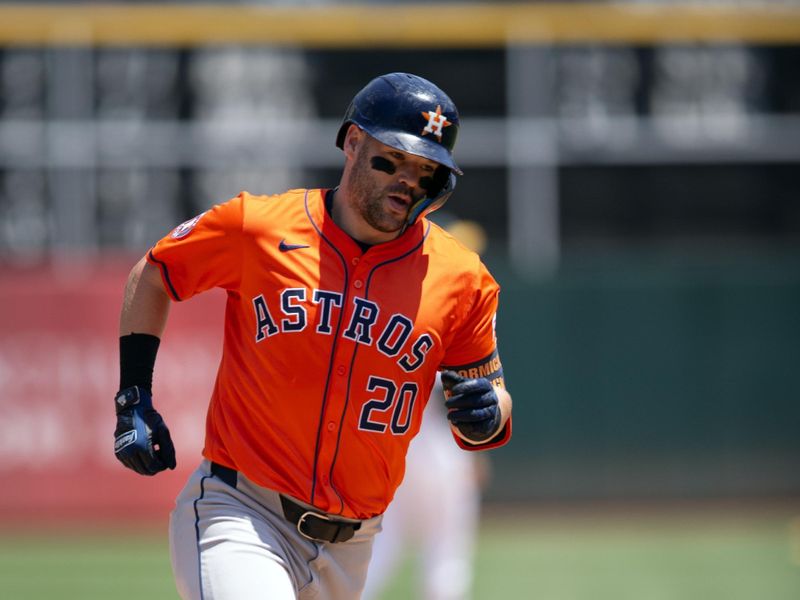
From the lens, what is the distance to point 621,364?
39.2 ft

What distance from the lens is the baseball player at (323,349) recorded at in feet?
13.5

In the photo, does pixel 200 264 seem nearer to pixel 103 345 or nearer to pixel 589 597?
pixel 589 597

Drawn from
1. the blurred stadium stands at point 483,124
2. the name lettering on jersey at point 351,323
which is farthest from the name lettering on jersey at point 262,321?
the blurred stadium stands at point 483,124

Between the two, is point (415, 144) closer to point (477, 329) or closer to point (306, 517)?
point (477, 329)

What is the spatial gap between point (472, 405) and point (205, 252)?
98 cm

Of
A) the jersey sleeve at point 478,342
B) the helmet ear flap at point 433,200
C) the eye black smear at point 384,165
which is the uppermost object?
the eye black smear at point 384,165

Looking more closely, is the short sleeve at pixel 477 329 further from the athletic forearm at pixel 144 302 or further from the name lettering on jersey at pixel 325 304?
the athletic forearm at pixel 144 302

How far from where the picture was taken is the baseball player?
13.5 feet

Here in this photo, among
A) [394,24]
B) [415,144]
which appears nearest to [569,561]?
[415,144]

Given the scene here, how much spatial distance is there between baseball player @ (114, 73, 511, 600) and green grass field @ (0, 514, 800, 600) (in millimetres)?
4047

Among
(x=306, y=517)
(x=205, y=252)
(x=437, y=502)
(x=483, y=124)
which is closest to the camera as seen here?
(x=306, y=517)

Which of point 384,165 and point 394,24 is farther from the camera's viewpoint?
point 394,24

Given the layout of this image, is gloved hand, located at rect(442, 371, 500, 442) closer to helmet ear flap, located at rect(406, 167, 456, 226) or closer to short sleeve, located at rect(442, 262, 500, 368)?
short sleeve, located at rect(442, 262, 500, 368)

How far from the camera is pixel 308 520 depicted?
162 inches
